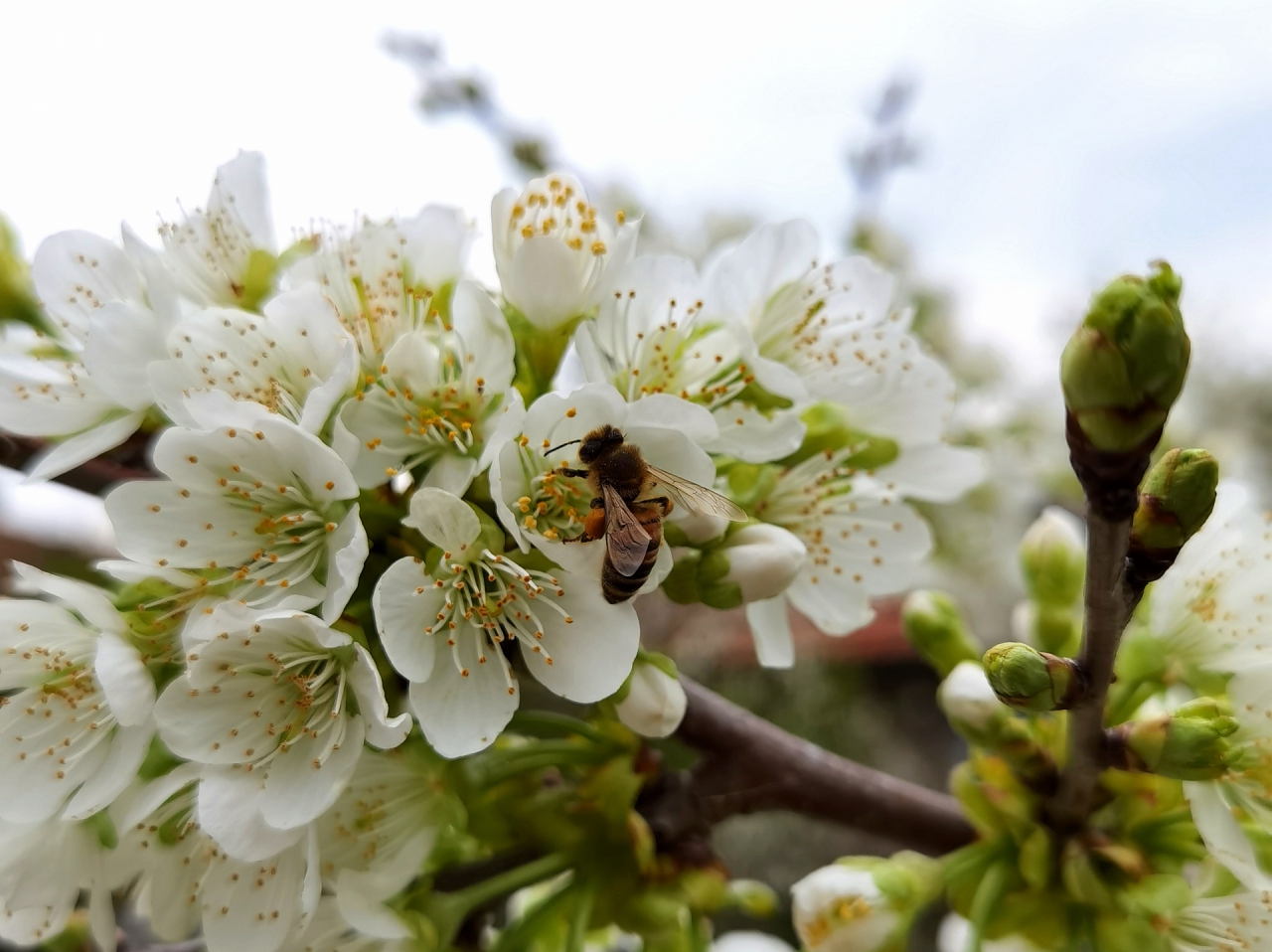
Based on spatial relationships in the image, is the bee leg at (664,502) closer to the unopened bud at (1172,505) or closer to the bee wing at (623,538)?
the bee wing at (623,538)

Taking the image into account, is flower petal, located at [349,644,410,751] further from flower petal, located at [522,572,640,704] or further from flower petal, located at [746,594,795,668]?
flower petal, located at [746,594,795,668]

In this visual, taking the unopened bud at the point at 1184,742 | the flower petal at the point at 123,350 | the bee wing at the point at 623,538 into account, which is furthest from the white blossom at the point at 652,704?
the flower petal at the point at 123,350

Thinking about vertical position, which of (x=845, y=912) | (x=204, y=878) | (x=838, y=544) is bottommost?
(x=845, y=912)

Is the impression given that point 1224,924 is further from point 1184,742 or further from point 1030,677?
point 1030,677

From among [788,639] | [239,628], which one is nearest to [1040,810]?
[788,639]

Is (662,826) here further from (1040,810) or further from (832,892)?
(1040,810)

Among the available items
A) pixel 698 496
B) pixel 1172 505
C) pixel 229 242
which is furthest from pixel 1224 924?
pixel 229 242

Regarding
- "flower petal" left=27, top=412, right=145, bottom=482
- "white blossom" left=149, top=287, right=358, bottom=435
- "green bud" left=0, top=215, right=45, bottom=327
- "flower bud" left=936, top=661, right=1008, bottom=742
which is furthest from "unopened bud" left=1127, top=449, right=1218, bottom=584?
"green bud" left=0, top=215, right=45, bottom=327

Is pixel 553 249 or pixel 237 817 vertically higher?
pixel 553 249
